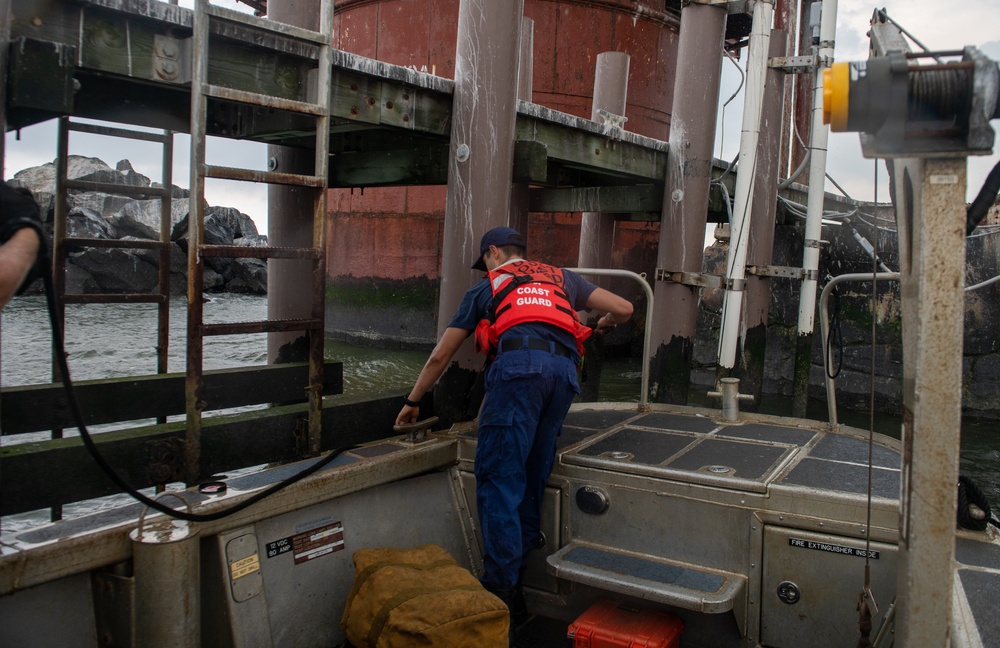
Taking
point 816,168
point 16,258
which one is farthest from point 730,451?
point 816,168

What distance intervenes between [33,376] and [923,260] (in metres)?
12.9

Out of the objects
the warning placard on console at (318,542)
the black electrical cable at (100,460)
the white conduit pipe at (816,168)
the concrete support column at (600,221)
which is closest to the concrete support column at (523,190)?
the concrete support column at (600,221)

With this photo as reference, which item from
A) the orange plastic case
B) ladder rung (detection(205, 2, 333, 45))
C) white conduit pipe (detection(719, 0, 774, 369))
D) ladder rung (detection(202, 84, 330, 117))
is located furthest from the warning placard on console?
white conduit pipe (detection(719, 0, 774, 369))

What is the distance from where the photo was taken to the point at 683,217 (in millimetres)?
9000

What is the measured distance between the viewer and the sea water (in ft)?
35.3

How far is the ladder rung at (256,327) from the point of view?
4102mm

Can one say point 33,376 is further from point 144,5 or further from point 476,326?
point 476,326

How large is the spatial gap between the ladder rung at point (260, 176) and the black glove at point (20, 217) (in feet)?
4.48

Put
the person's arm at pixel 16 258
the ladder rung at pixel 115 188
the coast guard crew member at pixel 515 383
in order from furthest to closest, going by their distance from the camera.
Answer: the ladder rung at pixel 115 188, the coast guard crew member at pixel 515 383, the person's arm at pixel 16 258

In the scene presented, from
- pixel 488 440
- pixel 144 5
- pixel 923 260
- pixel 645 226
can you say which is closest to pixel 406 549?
pixel 488 440

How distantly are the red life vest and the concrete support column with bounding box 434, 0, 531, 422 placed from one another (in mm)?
1634

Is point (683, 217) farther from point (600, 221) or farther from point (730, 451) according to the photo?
point (730, 451)

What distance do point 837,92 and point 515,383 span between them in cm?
247

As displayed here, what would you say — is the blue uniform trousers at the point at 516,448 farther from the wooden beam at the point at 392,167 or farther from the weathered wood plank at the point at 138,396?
the wooden beam at the point at 392,167
